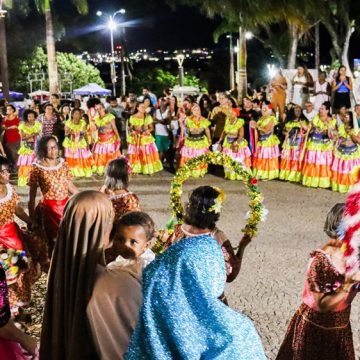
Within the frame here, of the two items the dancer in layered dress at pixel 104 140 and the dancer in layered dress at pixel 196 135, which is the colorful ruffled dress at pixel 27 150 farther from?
the dancer in layered dress at pixel 196 135

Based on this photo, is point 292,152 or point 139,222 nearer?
point 139,222

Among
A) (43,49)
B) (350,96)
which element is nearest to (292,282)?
(350,96)

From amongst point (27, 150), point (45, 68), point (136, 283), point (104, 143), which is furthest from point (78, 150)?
point (45, 68)

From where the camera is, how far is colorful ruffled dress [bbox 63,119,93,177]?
13.2 metres

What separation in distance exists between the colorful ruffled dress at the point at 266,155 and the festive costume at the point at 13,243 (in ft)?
25.8

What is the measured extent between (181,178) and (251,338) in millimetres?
2373

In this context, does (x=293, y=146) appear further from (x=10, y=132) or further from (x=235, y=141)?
(x=10, y=132)

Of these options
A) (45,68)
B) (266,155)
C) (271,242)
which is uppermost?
(45,68)

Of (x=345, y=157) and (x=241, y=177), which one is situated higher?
(x=241, y=177)

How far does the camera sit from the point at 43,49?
1638 inches

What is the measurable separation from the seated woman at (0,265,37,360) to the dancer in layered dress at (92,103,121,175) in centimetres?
996

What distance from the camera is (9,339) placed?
129 inches

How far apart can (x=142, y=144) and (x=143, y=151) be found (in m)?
0.16

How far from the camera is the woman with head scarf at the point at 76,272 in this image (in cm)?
287
